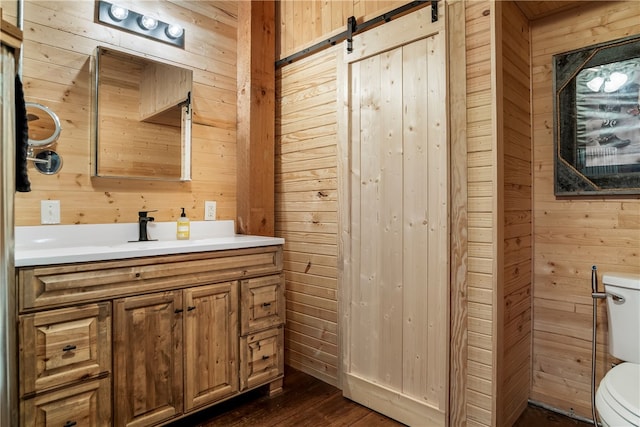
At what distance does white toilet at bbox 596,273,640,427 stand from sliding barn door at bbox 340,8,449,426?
63cm

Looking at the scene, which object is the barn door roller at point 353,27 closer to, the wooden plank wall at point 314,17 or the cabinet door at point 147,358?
the wooden plank wall at point 314,17

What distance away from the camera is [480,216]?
1.70m

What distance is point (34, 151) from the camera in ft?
6.04

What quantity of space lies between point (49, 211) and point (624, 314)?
285 cm

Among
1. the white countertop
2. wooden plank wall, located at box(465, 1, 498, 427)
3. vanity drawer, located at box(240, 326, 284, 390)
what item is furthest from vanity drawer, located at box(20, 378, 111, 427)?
wooden plank wall, located at box(465, 1, 498, 427)

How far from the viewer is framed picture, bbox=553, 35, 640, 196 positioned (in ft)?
5.89

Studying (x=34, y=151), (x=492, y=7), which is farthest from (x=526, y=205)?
(x=34, y=151)

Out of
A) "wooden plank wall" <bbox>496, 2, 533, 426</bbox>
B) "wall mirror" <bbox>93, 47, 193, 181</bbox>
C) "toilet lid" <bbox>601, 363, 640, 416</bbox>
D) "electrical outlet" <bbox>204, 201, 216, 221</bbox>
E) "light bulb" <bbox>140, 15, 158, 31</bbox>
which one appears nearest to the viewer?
"toilet lid" <bbox>601, 363, 640, 416</bbox>

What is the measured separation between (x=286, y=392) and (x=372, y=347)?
64cm

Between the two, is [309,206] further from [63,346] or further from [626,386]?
[626,386]

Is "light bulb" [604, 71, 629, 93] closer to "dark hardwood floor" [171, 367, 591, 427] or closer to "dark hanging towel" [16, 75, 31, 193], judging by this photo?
"dark hardwood floor" [171, 367, 591, 427]

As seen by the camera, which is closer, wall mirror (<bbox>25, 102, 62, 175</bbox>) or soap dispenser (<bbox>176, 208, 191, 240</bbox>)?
wall mirror (<bbox>25, 102, 62, 175</bbox>)

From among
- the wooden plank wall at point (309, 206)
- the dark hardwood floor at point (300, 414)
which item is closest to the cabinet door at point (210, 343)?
the dark hardwood floor at point (300, 414)

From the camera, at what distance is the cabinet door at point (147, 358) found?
5.35 ft
